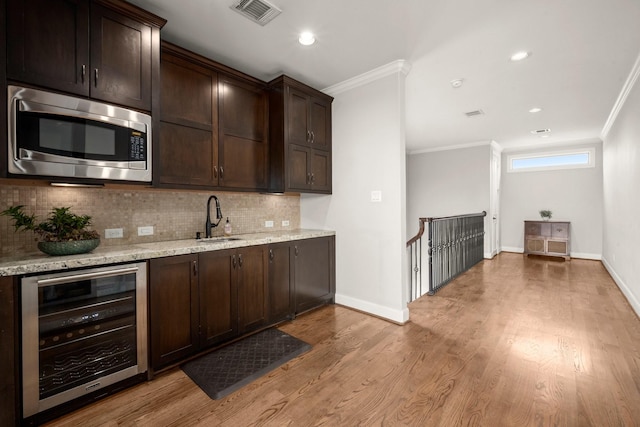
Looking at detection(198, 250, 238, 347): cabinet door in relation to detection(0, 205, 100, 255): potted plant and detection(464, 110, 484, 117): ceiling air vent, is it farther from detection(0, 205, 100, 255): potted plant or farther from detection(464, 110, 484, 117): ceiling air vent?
detection(464, 110, 484, 117): ceiling air vent

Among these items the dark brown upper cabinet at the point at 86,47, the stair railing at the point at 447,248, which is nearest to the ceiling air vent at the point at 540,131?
the stair railing at the point at 447,248

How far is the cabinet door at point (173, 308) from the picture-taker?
6.61ft

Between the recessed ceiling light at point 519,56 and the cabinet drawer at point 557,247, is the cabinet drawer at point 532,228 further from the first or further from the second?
the recessed ceiling light at point 519,56

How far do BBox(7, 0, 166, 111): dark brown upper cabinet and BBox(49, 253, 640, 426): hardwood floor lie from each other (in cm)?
204

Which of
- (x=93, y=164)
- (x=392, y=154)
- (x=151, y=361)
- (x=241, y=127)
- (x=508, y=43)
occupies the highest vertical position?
(x=508, y=43)

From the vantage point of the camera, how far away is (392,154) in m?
2.99

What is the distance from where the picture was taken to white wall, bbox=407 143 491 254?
6.47 meters

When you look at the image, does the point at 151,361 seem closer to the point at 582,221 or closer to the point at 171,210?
the point at 171,210

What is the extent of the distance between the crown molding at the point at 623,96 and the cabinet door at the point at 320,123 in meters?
3.22

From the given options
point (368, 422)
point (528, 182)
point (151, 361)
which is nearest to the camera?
point (368, 422)

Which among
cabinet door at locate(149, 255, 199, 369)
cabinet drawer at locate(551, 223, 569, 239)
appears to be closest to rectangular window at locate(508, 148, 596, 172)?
cabinet drawer at locate(551, 223, 569, 239)

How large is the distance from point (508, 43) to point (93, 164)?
3522 millimetres

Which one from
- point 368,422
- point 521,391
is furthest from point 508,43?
point 368,422

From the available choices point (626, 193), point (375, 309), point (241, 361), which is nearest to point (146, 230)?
point (241, 361)
